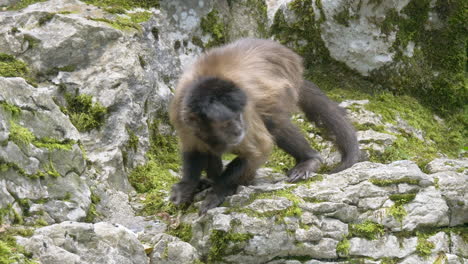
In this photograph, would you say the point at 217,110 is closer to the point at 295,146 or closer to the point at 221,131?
the point at 221,131

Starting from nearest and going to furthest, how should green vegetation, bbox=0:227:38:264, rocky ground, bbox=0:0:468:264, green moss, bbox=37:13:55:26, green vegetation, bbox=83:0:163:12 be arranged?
green vegetation, bbox=0:227:38:264 < rocky ground, bbox=0:0:468:264 < green moss, bbox=37:13:55:26 < green vegetation, bbox=83:0:163:12

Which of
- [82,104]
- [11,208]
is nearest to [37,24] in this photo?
[82,104]

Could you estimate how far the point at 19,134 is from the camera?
5.11 metres

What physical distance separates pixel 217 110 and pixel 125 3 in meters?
3.70

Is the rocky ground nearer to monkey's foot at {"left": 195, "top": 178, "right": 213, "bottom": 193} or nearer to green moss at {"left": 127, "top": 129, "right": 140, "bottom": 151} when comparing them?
green moss at {"left": 127, "top": 129, "right": 140, "bottom": 151}

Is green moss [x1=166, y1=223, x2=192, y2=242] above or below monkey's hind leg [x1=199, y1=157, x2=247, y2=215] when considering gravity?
below

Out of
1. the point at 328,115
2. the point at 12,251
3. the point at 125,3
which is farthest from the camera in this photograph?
the point at 125,3

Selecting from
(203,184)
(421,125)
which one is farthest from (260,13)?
(203,184)

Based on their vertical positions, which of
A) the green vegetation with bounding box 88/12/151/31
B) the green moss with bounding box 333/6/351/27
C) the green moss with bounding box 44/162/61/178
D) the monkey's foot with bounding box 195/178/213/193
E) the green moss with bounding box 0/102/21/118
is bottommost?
the green moss with bounding box 44/162/61/178

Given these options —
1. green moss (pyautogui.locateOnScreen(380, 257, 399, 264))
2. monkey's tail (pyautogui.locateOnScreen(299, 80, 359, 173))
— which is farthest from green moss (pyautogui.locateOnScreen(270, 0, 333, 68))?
green moss (pyautogui.locateOnScreen(380, 257, 399, 264))

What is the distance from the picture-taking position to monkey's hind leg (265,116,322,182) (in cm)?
623

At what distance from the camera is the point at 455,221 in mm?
5527

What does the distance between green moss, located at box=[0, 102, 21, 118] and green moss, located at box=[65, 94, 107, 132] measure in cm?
158

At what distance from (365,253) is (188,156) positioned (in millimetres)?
1864
